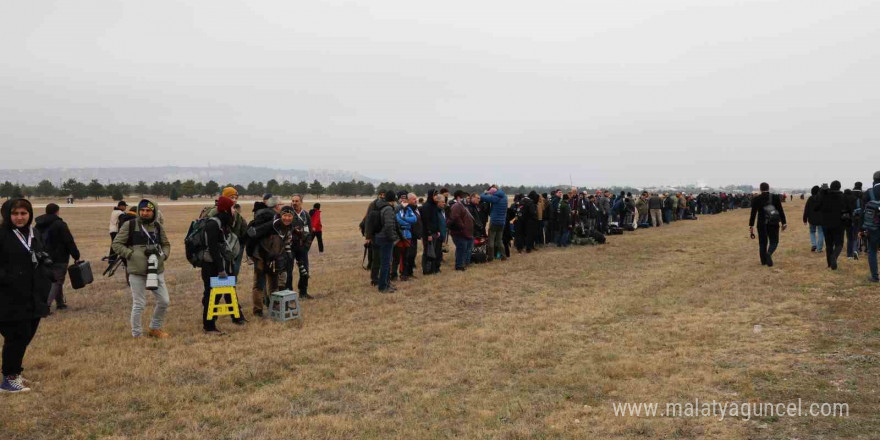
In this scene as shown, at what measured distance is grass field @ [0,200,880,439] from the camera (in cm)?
414

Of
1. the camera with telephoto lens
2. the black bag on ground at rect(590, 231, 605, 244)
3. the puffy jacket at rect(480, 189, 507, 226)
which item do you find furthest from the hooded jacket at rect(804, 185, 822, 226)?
the camera with telephoto lens

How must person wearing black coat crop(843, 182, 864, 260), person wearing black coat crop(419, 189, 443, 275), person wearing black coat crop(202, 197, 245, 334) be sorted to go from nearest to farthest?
person wearing black coat crop(202, 197, 245, 334)
person wearing black coat crop(843, 182, 864, 260)
person wearing black coat crop(419, 189, 443, 275)

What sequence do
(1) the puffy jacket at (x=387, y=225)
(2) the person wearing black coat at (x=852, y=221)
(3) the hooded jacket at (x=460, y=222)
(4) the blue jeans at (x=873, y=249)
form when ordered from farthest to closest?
1. (3) the hooded jacket at (x=460, y=222)
2. (2) the person wearing black coat at (x=852, y=221)
3. (1) the puffy jacket at (x=387, y=225)
4. (4) the blue jeans at (x=873, y=249)

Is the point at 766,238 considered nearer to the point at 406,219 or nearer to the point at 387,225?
the point at 406,219

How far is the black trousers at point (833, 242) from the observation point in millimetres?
10422

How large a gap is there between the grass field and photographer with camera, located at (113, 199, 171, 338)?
1.88ft

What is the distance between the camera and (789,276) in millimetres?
10094

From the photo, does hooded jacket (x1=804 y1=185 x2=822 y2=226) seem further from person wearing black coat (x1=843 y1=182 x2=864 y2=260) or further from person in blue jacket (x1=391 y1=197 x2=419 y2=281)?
person in blue jacket (x1=391 y1=197 x2=419 y2=281)

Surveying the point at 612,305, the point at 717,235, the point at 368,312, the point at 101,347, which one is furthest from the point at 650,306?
the point at 717,235

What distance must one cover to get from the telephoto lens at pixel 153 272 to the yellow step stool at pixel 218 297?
76cm

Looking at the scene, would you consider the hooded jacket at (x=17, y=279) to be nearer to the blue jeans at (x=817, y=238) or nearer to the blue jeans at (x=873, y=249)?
the blue jeans at (x=873, y=249)

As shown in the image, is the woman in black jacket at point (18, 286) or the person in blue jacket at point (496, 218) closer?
the woman in black jacket at point (18, 286)

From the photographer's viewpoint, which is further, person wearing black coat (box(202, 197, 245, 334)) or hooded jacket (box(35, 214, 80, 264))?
hooded jacket (box(35, 214, 80, 264))

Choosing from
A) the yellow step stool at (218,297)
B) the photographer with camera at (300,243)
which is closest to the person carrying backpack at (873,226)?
the photographer with camera at (300,243)
